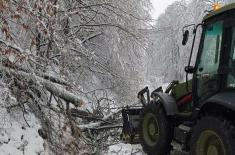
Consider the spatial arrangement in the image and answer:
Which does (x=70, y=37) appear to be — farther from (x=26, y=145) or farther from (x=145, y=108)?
(x=26, y=145)

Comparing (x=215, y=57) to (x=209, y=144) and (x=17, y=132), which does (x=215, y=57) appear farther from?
(x=17, y=132)

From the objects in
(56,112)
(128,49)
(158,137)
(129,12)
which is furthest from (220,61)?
(128,49)

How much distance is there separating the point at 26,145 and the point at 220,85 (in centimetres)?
301

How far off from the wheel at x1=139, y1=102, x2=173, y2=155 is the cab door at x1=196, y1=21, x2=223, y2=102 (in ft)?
3.24

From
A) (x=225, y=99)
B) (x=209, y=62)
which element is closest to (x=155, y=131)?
(x=209, y=62)

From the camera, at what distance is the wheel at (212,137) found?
4.88 metres

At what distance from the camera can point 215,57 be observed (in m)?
5.84

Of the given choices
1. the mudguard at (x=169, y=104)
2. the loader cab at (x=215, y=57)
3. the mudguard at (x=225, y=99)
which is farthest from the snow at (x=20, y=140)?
the mudguard at (x=225, y=99)

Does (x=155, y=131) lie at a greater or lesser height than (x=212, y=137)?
lesser

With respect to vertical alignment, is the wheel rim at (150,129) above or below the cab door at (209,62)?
below

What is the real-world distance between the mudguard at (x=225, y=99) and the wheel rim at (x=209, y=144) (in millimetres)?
382

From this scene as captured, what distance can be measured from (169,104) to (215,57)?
154 cm

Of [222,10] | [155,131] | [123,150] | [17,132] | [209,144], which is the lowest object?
[123,150]

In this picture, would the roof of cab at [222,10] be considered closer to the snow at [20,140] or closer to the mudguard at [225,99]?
the mudguard at [225,99]
